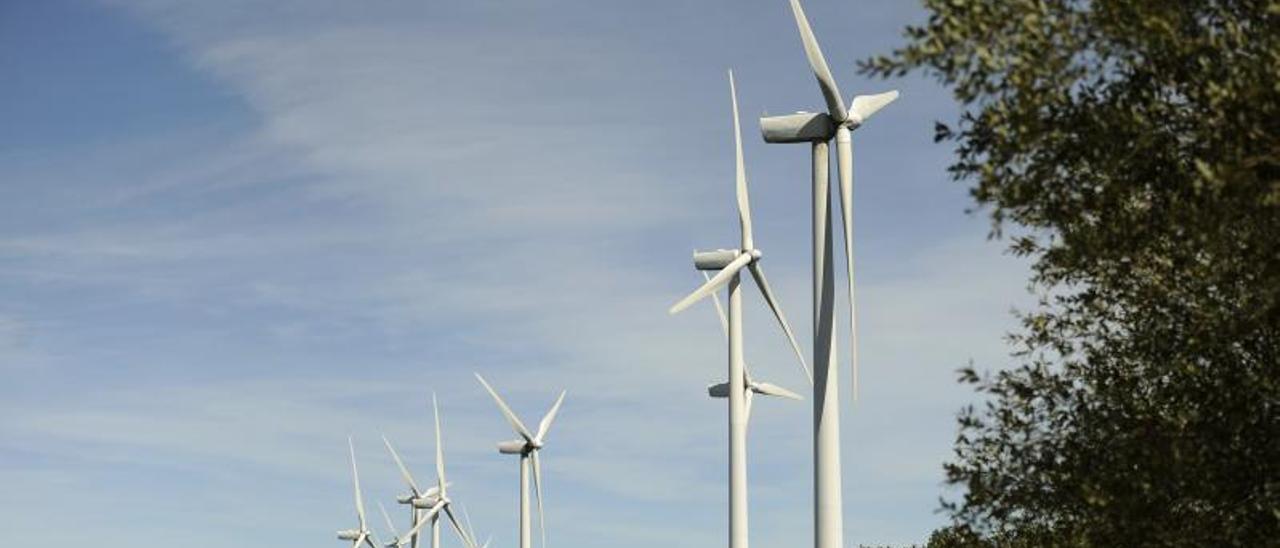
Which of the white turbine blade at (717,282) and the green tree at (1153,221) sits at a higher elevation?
the white turbine blade at (717,282)

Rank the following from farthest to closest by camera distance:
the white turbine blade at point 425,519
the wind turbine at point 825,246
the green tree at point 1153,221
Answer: the white turbine blade at point 425,519 < the wind turbine at point 825,246 < the green tree at point 1153,221

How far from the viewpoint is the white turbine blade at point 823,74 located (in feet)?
161

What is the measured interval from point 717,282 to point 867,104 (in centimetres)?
2032

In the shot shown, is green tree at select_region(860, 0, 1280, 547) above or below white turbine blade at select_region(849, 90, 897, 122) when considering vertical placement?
below

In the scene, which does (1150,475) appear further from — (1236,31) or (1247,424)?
(1236,31)

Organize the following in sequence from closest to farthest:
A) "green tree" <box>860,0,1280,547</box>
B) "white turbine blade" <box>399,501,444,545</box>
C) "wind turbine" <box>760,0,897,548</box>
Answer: "green tree" <box>860,0,1280,547</box> → "wind turbine" <box>760,0,897,548</box> → "white turbine blade" <box>399,501,444,545</box>

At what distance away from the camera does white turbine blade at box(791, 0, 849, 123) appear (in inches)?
1928

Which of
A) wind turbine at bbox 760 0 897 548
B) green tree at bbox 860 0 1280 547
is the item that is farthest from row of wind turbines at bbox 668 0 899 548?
green tree at bbox 860 0 1280 547

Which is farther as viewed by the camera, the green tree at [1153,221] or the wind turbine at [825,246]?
the wind turbine at [825,246]

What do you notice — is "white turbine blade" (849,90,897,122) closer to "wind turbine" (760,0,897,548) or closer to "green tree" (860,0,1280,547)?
"wind turbine" (760,0,897,548)

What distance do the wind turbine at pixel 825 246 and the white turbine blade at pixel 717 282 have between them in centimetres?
1367

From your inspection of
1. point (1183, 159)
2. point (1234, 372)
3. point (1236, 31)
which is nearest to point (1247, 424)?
point (1234, 372)

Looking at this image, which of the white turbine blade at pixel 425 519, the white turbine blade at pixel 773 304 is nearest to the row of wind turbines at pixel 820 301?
the white turbine blade at pixel 773 304

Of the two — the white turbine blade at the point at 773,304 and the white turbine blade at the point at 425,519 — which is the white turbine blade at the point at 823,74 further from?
the white turbine blade at the point at 425,519
